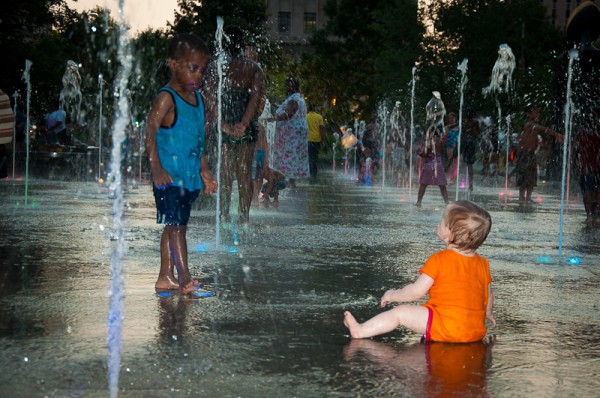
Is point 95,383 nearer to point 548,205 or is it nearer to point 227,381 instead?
point 227,381

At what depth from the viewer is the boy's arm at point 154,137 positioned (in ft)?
20.0

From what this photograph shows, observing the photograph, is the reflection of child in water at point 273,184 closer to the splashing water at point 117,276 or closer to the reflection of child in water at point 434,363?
the splashing water at point 117,276

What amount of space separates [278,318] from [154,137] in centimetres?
140

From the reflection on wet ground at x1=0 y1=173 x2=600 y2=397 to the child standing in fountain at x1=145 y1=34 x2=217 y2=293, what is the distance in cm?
28

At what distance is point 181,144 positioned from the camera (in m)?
6.23

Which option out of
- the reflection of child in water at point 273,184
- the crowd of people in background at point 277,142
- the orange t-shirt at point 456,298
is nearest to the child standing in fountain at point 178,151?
the crowd of people in background at point 277,142

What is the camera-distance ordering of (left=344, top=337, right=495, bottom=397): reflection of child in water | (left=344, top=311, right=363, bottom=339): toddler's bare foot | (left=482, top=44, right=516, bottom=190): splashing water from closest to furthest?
(left=344, top=337, right=495, bottom=397): reflection of child in water → (left=344, top=311, right=363, bottom=339): toddler's bare foot → (left=482, top=44, right=516, bottom=190): splashing water

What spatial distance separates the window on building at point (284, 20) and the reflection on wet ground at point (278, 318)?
9544 centimetres

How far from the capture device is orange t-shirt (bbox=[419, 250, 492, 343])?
4.97 metres

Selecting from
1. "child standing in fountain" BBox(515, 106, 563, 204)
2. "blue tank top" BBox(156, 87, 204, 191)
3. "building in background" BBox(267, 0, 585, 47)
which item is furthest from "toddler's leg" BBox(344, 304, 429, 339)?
"building in background" BBox(267, 0, 585, 47)

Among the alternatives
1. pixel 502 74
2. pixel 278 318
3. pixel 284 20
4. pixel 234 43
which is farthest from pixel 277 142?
pixel 284 20

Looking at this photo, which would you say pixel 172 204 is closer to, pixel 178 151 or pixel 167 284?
pixel 178 151

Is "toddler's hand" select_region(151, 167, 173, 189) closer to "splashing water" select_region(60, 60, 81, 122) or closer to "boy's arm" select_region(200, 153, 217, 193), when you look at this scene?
"boy's arm" select_region(200, 153, 217, 193)

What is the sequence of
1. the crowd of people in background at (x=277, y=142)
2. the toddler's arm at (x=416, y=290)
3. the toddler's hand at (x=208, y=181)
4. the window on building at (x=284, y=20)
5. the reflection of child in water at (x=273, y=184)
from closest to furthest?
the toddler's arm at (x=416, y=290), the toddler's hand at (x=208, y=181), the crowd of people in background at (x=277, y=142), the reflection of child in water at (x=273, y=184), the window on building at (x=284, y=20)
